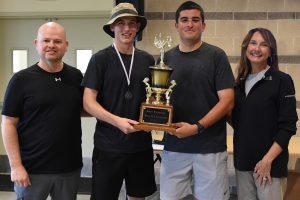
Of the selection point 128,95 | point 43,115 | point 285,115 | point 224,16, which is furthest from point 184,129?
point 224,16

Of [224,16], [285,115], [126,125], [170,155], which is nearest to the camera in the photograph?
[126,125]

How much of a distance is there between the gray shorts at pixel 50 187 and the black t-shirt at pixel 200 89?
0.68 meters

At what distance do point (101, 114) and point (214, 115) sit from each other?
0.66 meters

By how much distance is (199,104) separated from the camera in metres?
1.98

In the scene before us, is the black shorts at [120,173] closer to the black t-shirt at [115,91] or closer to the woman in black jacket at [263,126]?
the black t-shirt at [115,91]

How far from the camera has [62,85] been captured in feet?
6.47

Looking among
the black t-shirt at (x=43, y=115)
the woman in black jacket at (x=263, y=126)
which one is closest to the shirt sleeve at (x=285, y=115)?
the woman in black jacket at (x=263, y=126)

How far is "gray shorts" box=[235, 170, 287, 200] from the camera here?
1992 mm

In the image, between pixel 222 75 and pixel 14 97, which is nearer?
pixel 14 97

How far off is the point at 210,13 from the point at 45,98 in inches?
102

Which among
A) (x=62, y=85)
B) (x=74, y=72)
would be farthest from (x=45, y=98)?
(x=74, y=72)

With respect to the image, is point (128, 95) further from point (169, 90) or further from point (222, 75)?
point (222, 75)

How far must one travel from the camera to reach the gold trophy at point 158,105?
6.17ft

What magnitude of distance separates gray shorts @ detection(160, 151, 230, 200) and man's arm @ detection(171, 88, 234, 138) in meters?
0.20
